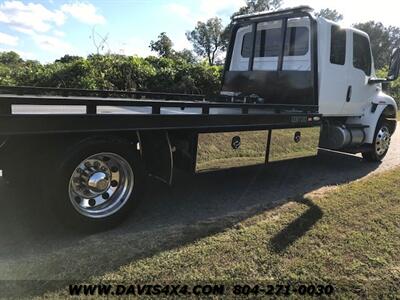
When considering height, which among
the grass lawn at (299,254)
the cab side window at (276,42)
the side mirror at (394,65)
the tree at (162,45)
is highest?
the tree at (162,45)

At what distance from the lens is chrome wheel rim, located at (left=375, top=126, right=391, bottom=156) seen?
7.62 metres

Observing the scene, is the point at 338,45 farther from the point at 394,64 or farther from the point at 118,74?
the point at 118,74

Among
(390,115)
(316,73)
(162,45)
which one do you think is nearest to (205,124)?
(316,73)

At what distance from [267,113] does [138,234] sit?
2.42m

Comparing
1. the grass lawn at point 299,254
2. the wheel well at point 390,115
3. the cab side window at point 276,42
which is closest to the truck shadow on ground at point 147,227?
the grass lawn at point 299,254

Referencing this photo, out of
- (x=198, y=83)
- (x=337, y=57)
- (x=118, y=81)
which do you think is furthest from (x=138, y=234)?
(x=198, y=83)

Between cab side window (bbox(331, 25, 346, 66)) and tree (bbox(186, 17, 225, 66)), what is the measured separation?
56.4m

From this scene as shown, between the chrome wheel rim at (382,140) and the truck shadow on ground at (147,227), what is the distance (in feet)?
6.54

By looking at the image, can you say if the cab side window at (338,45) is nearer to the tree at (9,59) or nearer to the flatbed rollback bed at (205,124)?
the flatbed rollback bed at (205,124)

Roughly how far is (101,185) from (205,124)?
132 cm

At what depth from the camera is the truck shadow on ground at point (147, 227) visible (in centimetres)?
306

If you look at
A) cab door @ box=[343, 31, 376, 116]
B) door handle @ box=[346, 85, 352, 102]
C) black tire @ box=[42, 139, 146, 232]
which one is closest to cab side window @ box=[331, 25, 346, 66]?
cab door @ box=[343, 31, 376, 116]

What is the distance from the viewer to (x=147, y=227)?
3.94 meters

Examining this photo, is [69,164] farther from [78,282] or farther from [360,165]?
[360,165]
